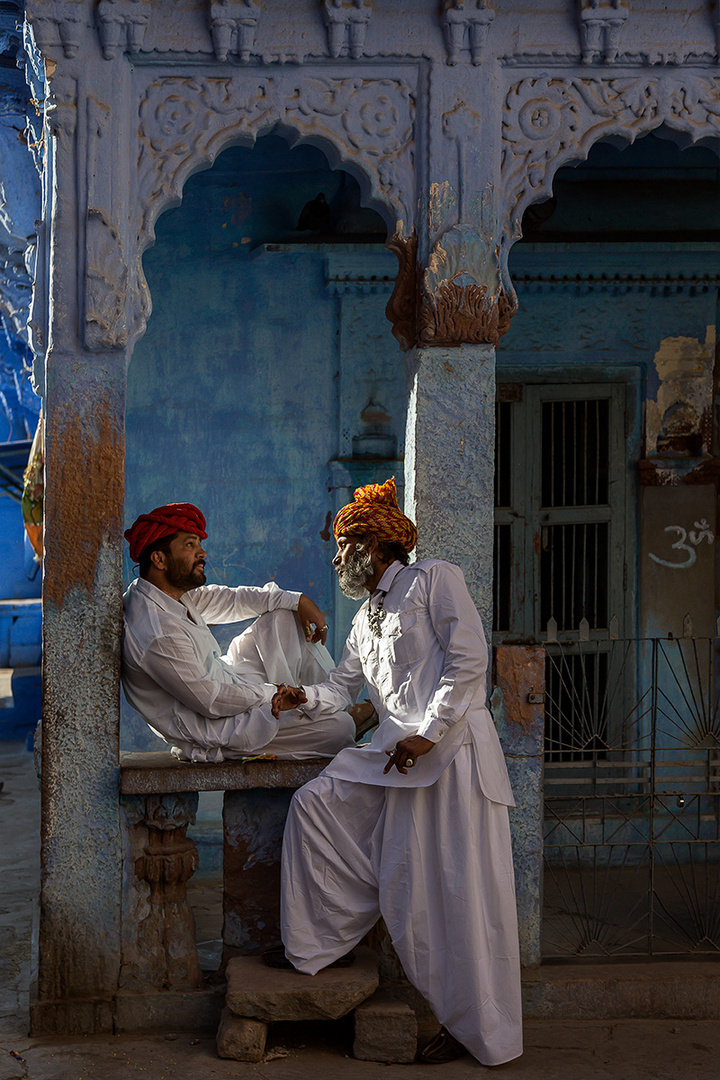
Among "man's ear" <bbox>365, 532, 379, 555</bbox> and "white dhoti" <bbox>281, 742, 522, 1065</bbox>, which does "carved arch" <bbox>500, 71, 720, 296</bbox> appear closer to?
"man's ear" <bbox>365, 532, 379, 555</bbox>

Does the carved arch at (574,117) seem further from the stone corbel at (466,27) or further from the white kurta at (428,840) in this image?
the white kurta at (428,840)

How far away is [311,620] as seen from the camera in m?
4.89

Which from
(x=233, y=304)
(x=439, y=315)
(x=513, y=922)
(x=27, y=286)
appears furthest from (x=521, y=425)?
(x=27, y=286)

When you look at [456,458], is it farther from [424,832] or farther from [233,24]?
[233,24]

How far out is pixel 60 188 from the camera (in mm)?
4504

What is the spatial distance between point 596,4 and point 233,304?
259 cm

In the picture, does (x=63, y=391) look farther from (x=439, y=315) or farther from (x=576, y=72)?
(x=576, y=72)

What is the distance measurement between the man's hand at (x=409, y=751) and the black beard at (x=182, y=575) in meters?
→ 1.11

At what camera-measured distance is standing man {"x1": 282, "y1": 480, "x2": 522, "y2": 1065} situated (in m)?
4.16

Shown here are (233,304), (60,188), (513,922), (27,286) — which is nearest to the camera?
(513,922)

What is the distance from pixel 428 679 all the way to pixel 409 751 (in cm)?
35

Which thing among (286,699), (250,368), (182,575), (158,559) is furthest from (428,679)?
(250,368)

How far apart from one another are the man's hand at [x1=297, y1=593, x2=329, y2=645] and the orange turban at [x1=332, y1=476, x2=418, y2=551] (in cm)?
48

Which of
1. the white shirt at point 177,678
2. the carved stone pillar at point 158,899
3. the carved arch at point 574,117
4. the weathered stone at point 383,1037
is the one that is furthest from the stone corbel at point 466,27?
the weathered stone at point 383,1037
